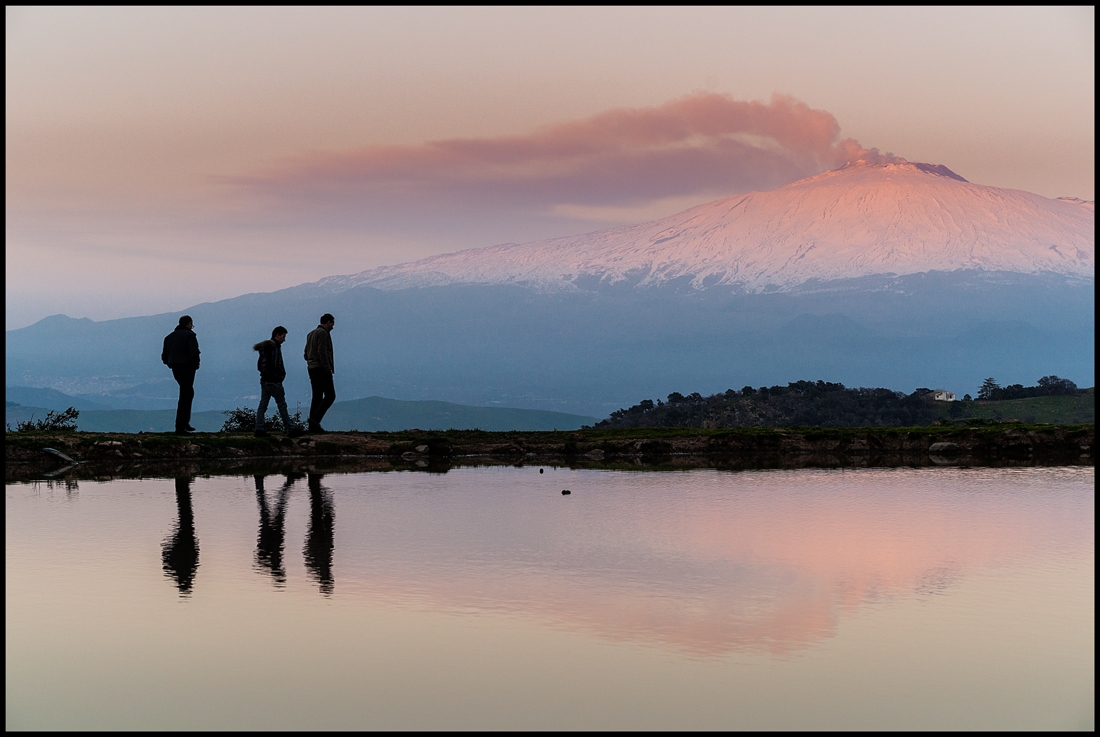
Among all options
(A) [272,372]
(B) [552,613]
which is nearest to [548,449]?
(A) [272,372]

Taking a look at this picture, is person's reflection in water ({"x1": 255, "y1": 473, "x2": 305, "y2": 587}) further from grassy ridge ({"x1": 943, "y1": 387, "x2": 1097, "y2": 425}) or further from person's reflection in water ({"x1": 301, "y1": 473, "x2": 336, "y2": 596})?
grassy ridge ({"x1": 943, "y1": 387, "x2": 1097, "y2": 425})

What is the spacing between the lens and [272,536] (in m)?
12.7

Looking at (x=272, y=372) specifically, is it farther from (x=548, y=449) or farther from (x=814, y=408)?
(x=814, y=408)

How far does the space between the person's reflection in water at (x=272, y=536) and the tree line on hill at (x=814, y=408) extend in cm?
4275

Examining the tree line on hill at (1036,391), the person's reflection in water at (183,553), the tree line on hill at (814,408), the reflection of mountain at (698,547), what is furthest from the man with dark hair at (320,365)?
the tree line on hill at (1036,391)

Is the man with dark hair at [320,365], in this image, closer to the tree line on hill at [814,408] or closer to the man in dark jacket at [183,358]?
the man in dark jacket at [183,358]

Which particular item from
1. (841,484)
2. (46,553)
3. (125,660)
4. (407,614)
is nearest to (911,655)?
(407,614)

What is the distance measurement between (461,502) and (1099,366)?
7.42 m

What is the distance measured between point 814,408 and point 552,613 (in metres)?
57.0

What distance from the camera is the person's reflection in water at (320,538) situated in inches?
415

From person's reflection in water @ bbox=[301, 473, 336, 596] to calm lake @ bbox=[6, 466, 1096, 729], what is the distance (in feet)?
0.20

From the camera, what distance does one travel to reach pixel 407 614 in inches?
356

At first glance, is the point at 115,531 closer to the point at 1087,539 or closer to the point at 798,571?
the point at 798,571

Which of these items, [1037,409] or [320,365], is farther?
[1037,409]
